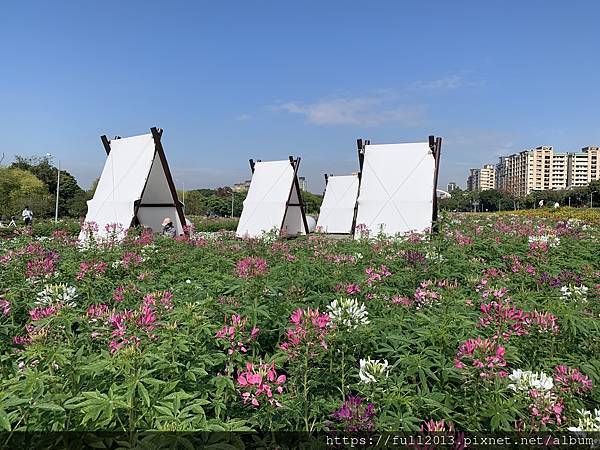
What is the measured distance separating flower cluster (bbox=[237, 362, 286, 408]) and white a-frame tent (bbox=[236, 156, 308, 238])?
14571mm

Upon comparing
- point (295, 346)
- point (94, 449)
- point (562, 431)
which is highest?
point (295, 346)

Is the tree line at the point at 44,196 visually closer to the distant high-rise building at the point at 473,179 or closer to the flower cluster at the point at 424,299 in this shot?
the flower cluster at the point at 424,299

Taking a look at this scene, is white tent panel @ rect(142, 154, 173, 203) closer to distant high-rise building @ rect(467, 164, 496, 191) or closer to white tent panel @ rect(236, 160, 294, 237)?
white tent panel @ rect(236, 160, 294, 237)

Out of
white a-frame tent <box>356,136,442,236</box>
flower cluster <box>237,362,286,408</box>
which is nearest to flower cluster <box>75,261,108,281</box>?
flower cluster <box>237,362,286,408</box>

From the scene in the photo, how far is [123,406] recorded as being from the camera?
4.85 ft

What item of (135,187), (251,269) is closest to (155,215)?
(135,187)

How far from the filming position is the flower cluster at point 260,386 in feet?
5.43

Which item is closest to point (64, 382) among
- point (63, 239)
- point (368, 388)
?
point (368, 388)

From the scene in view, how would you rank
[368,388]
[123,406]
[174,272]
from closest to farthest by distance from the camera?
[123,406] → [368,388] → [174,272]

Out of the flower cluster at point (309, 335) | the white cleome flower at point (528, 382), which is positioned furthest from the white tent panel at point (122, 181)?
the white cleome flower at point (528, 382)

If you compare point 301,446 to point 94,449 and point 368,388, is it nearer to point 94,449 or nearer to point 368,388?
point 368,388

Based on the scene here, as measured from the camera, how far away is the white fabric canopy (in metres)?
16.8

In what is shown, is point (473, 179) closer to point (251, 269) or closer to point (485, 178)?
point (485, 178)

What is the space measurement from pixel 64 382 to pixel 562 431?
1884 millimetres
